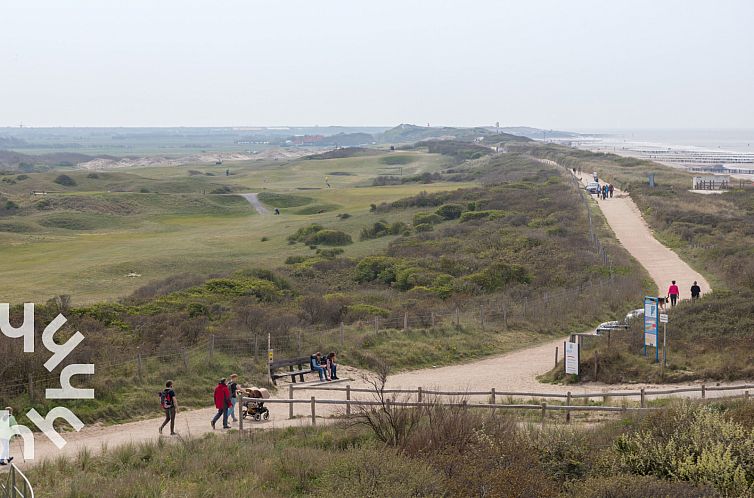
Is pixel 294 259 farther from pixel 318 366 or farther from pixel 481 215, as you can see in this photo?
pixel 318 366

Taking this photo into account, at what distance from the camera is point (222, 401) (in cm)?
1773

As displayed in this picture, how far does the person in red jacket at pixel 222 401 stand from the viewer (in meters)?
17.6

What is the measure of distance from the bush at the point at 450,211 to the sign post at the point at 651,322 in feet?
132

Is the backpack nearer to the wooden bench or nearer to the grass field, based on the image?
the wooden bench

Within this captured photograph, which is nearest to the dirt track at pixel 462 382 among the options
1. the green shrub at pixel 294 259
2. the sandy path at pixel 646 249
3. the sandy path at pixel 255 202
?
the sandy path at pixel 646 249

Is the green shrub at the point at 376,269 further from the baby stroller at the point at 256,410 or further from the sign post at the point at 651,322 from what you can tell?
the baby stroller at the point at 256,410

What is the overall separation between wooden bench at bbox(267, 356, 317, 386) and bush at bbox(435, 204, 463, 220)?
40.3m

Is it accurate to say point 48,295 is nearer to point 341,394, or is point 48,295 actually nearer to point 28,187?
point 341,394

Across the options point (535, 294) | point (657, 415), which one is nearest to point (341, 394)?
point (657, 415)

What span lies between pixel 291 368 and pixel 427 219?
39.3 m

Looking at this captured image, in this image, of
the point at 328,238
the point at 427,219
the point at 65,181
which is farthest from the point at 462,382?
the point at 65,181

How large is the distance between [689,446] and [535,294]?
23.2 metres

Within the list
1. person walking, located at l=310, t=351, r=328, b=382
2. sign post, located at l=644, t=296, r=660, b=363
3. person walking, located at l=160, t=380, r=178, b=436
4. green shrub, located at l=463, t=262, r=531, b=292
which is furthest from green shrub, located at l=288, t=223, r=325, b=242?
person walking, located at l=160, t=380, r=178, b=436

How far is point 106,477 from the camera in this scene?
44.9 ft
